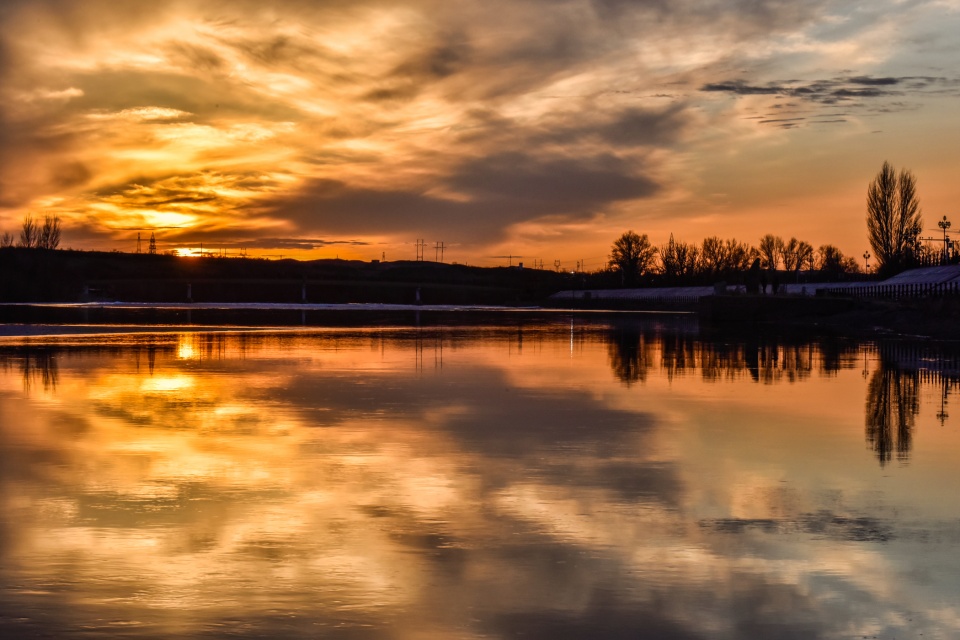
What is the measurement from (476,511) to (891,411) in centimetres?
1245

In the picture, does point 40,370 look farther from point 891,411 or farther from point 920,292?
point 920,292

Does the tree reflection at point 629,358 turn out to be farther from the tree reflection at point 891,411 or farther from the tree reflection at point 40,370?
the tree reflection at point 40,370

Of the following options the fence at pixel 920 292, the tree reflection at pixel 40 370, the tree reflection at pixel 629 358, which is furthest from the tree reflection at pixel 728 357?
the fence at pixel 920 292

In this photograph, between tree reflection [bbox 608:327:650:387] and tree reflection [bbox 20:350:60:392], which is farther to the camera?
tree reflection [bbox 608:327:650:387]

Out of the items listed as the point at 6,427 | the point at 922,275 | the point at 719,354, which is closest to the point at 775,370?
the point at 719,354

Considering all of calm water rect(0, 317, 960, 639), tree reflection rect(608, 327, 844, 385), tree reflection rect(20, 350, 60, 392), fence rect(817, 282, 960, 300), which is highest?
fence rect(817, 282, 960, 300)

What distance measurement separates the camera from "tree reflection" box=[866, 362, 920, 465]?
→ 53.8ft

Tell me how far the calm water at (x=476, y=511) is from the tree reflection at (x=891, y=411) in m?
0.11

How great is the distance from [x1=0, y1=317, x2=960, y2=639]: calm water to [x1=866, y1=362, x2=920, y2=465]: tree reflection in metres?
0.11

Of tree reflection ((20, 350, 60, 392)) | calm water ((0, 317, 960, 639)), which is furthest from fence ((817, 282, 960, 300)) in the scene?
tree reflection ((20, 350, 60, 392))

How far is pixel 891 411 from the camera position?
2091 centimetres

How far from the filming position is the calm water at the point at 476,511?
8.10 meters

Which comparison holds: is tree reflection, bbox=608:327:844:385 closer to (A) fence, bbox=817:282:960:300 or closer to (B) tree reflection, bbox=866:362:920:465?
(B) tree reflection, bbox=866:362:920:465

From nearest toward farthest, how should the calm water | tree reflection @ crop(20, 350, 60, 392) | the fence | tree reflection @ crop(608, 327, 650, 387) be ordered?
the calm water, tree reflection @ crop(20, 350, 60, 392), tree reflection @ crop(608, 327, 650, 387), the fence
